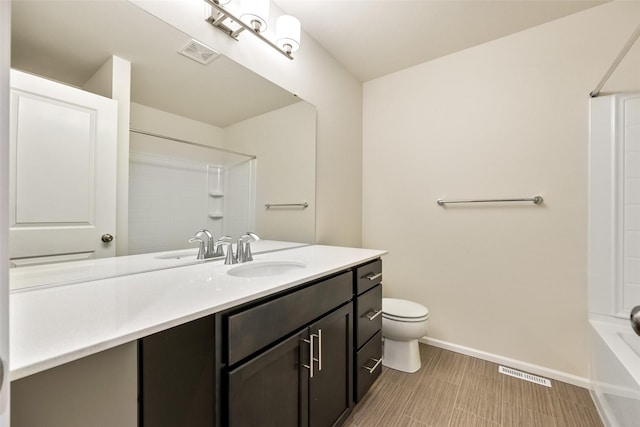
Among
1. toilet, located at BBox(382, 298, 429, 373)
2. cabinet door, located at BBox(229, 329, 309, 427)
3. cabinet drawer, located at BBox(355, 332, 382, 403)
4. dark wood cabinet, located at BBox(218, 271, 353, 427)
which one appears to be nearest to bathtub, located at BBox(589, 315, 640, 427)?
toilet, located at BBox(382, 298, 429, 373)

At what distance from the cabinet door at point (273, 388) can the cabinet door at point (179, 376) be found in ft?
0.23

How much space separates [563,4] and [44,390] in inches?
112

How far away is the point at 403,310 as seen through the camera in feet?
5.92

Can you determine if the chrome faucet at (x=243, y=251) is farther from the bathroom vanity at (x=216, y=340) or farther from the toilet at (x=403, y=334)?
the toilet at (x=403, y=334)

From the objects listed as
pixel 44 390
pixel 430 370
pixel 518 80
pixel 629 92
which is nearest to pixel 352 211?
pixel 430 370

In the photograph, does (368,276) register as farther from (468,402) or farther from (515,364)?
(515,364)

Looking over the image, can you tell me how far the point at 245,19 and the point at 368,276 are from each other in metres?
1.48

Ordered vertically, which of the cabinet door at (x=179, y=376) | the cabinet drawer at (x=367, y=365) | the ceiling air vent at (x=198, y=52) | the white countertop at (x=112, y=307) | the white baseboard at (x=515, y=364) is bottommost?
the white baseboard at (x=515, y=364)

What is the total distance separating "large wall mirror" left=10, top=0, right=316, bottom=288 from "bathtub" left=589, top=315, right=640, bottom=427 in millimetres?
1744

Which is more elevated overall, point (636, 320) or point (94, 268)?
point (94, 268)

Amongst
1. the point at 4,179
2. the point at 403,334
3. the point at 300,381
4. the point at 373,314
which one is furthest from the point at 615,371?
the point at 4,179

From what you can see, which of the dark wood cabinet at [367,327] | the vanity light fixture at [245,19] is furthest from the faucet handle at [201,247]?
the vanity light fixture at [245,19]

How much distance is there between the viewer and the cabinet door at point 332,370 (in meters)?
1.04

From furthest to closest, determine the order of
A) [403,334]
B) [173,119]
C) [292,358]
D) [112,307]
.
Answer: [403,334] → [173,119] → [292,358] → [112,307]
